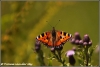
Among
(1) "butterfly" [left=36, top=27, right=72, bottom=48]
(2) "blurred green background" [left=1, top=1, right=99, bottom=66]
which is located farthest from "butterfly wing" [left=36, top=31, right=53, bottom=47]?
(2) "blurred green background" [left=1, top=1, right=99, bottom=66]

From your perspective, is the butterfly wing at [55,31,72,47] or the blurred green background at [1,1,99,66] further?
the blurred green background at [1,1,99,66]

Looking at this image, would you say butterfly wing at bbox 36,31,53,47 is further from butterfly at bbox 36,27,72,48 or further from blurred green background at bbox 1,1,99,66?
blurred green background at bbox 1,1,99,66

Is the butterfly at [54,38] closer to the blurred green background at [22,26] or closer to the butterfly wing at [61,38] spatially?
the butterfly wing at [61,38]

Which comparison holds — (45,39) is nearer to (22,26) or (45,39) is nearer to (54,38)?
(54,38)

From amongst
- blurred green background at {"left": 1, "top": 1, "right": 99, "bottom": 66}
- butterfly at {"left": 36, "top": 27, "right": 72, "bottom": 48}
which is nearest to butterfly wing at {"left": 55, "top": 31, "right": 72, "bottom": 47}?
butterfly at {"left": 36, "top": 27, "right": 72, "bottom": 48}

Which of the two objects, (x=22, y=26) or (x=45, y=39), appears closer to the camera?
(x=45, y=39)

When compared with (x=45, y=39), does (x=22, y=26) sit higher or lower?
higher

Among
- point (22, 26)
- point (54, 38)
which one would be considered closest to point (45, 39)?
point (54, 38)

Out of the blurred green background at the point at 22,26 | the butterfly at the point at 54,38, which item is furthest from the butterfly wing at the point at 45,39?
the blurred green background at the point at 22,26

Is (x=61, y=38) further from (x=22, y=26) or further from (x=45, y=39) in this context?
(x=22, y=26)
